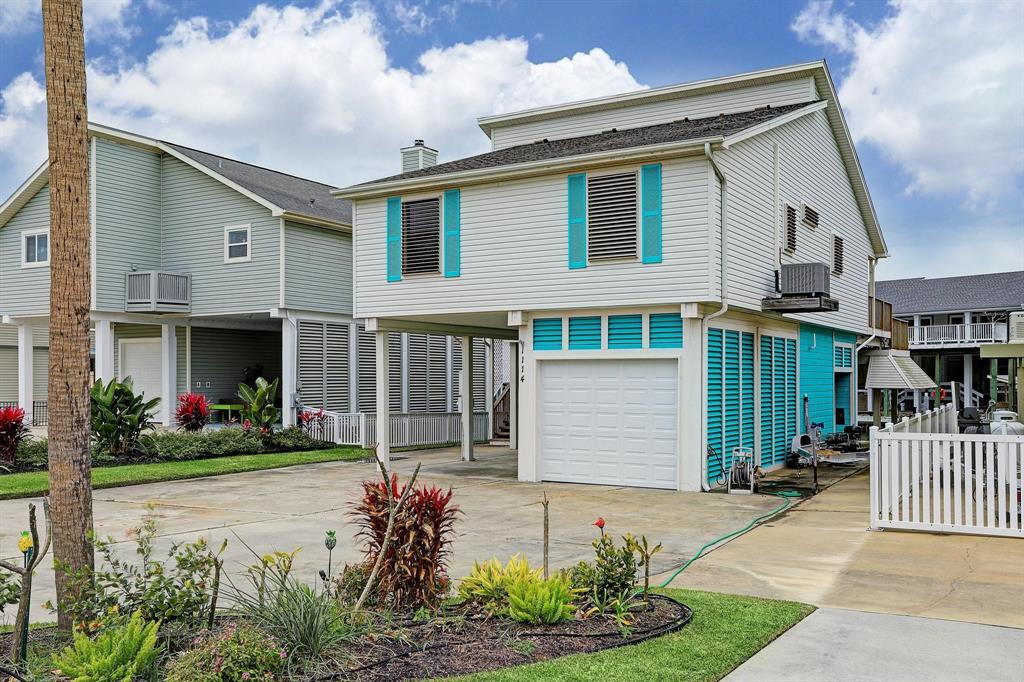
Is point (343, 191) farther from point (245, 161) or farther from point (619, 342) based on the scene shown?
point (245, 161)

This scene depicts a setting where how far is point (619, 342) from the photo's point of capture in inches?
589

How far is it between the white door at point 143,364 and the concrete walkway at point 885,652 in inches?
958

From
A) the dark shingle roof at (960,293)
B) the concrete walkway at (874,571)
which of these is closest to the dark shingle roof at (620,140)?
the concrete walkway at (874,571)

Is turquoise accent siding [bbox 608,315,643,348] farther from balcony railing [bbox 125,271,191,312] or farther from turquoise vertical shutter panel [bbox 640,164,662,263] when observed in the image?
balcony railing [bbox 125,271,191,312]

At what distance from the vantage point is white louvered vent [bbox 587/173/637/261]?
14.6 m

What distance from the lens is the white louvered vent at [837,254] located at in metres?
21.0

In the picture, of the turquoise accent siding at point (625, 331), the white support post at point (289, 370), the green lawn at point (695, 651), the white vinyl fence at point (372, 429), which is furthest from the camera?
the white support post at point (289, 370)

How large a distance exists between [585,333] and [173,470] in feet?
26.4

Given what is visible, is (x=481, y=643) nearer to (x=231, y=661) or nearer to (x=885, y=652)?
(x=231, y=661)

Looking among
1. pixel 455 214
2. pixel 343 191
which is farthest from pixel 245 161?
pixel 455 214

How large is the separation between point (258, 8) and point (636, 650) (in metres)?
19.2

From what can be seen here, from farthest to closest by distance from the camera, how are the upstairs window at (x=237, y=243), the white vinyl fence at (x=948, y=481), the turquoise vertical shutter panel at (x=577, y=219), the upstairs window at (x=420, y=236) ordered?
the upstairs window at (x=237, y=243), the upstairs window at (x=420, y=236), the turquoise vertical shutter panel at (x=577, y=219), the white vinyl fence at (x=948, y=481)

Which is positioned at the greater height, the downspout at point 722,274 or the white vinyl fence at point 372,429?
the downspout at point 722,274

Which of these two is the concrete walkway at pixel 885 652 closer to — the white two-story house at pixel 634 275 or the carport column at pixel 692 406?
the carport column at pixel 692 406
